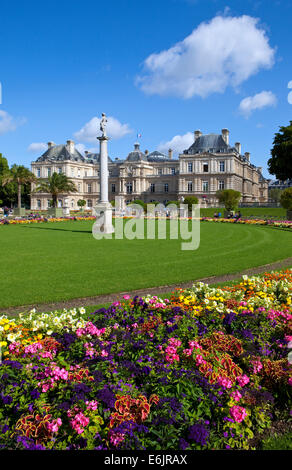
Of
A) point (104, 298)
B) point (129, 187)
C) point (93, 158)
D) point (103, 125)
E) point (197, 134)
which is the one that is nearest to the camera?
point (104, 298)

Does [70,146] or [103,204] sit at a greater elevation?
[70,146]

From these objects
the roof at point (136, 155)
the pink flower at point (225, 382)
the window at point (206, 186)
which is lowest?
the pink flower at point (225, 382)

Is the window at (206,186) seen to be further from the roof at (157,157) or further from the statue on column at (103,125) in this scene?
the statue on column at (103,125)

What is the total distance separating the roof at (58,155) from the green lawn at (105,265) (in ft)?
233

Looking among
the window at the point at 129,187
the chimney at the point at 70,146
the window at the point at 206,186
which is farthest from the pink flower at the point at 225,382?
the chimney at the point at 70,146

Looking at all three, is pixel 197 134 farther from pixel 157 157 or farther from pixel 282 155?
pixel 282 155

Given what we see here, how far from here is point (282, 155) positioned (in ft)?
154

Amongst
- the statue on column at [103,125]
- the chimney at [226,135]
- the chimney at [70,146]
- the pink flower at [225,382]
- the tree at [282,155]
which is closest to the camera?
the pink flower at [225,382]

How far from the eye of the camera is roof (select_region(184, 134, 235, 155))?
71.0 m

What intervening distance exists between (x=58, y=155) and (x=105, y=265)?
79.5m

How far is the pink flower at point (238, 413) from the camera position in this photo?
328cm

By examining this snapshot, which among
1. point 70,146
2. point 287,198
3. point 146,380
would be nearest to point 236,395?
point 146,380

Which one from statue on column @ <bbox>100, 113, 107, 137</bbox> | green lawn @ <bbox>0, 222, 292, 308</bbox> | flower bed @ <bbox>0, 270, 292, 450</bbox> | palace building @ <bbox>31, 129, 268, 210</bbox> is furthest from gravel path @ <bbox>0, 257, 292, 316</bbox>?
palace building @ <bbox>31, 129, 268, 210</bbox>
